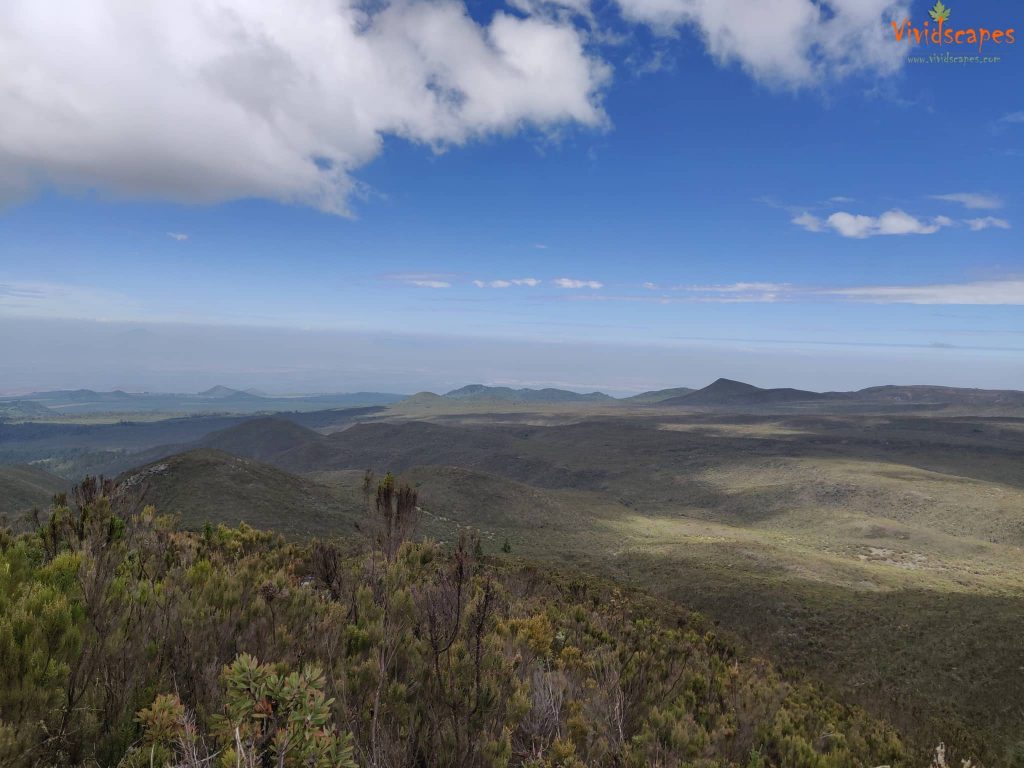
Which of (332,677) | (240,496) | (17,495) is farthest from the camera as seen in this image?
(17,495)

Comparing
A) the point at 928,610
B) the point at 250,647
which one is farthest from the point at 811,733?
the point at 928,610

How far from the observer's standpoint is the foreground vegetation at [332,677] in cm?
324

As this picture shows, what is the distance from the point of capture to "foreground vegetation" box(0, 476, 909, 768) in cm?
324

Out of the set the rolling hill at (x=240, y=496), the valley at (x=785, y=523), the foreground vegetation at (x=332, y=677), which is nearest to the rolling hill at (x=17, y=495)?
the valley at (x=785, y=523)

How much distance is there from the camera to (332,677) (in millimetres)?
4340

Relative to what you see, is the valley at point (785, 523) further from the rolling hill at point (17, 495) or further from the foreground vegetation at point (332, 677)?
the foreground vegetation at point (332, 677)

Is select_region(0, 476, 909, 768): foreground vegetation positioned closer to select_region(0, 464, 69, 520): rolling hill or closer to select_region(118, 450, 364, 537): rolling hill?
select_region(118, 450, 364, 537): rolling hill

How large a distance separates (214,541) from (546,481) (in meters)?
76.0

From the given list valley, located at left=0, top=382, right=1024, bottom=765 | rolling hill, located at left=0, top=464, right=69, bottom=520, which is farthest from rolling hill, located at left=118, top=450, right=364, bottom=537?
rolling hill, located at left=0, top=464, right=69, bottom=520

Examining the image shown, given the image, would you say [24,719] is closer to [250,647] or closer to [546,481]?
[250,647]

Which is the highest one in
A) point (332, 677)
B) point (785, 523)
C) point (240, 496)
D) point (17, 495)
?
point (332, 677)

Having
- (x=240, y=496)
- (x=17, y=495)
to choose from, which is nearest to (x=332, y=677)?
(x=240, y=496)

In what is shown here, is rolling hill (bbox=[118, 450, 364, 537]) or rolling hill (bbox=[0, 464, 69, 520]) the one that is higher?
rolling hill (bbox=[118, 450, 364, 537])

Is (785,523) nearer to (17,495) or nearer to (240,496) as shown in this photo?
(240,496)
